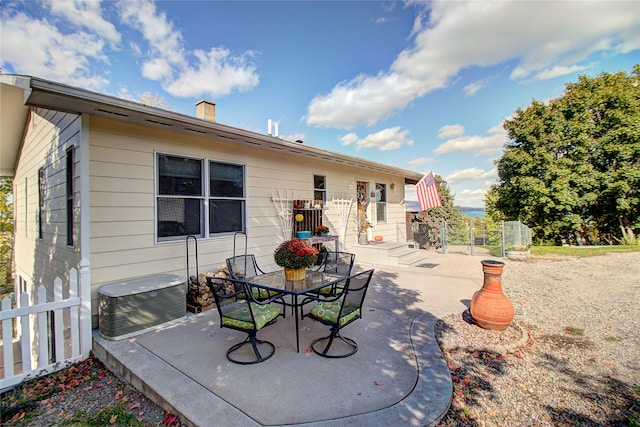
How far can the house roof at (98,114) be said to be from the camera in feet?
9.52

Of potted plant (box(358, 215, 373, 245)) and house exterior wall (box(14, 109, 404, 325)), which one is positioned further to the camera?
potted plant (box(358, 215, 373, 245))

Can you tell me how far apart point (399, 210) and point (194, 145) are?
27.8ft

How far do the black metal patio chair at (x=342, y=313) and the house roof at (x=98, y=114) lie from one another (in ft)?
10.4

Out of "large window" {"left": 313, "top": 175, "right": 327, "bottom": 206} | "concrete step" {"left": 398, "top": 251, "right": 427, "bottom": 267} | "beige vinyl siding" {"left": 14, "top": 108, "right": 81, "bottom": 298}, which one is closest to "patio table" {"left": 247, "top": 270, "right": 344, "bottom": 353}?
"beige vinyl siding" {"left": 14, "top": 108, "right": 81, "bottom": 298}

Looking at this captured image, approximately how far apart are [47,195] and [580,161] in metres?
19.3

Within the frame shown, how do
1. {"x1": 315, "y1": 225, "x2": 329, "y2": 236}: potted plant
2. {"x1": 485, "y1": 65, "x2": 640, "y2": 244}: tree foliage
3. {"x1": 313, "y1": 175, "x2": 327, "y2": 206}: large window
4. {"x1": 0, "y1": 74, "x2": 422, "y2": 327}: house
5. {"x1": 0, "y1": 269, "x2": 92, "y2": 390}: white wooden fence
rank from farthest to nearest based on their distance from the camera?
{"x1": 485, "y1": 65, "x2": 640, "y2": 244}: tree foliage → {"x1": 313, "y1": 175, "x2": 327, "y2": 206}: large window → {"x1": 315, "y1": 225, "x2": 329, "y2": 236}: potted plant → {"x1": 0, "y1": 74, "x2": 422, "y2": 327}: house → {"x1": 0, "y1": 269, "x2": 92, "y2": 390}: white wooden fence

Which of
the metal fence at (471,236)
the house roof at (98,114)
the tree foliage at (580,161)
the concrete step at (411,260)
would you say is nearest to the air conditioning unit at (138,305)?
the house roof at (98,114)

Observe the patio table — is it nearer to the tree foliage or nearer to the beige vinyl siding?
the beige vinyl siding

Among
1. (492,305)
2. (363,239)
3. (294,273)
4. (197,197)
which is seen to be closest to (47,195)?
(197,197)

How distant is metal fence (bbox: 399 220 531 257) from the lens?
9.11 metres

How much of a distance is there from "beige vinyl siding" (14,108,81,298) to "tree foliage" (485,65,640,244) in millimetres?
16705

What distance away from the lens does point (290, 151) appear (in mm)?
6117

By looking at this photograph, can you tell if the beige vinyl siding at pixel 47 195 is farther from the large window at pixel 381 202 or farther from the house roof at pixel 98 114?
the large window at pixel 381 202

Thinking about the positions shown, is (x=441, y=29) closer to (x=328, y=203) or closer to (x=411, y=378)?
(x=328, y=203)
